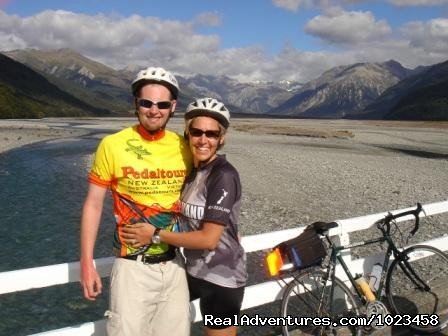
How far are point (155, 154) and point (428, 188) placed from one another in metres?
24.1

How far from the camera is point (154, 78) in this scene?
4.21m

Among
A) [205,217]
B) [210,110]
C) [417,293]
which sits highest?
[210,110]

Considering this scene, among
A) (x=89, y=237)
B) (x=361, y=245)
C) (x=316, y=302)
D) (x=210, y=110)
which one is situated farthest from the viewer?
(x=361, y=245)

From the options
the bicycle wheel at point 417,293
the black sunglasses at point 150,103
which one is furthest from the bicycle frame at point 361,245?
the black sunglasses at point 150,103

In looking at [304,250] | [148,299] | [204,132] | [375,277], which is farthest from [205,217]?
[375,277]

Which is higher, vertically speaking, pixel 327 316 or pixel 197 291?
pixel 197 291

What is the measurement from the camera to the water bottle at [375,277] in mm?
6582

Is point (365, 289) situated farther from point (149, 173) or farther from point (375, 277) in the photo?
point (149, 173)

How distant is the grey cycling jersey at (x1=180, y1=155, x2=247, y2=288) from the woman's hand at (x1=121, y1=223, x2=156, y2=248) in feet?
1.38

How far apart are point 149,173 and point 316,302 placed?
310 cm

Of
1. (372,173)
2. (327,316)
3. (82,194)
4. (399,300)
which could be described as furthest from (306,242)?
(372,173)

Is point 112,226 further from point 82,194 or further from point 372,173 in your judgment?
point 372,173

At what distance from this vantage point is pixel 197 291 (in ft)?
14.6

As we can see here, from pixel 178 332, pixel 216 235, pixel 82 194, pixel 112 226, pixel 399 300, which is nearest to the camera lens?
pixel 216 235
